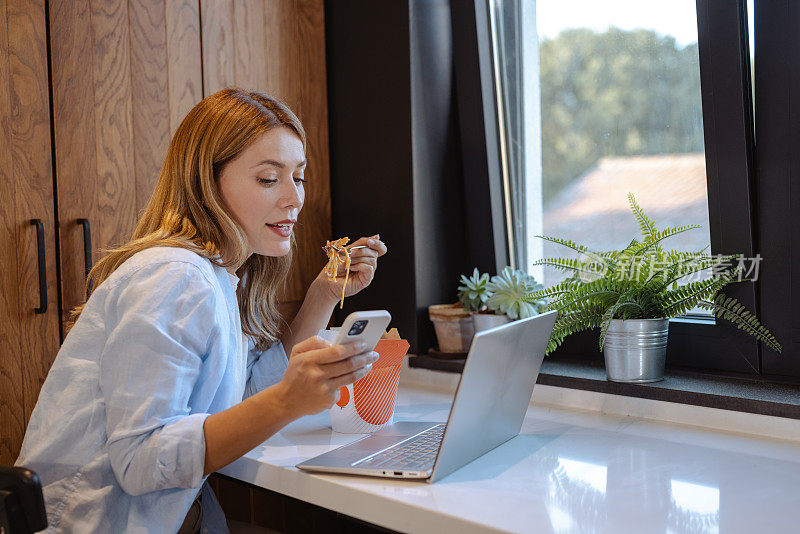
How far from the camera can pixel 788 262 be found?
1.51 metres

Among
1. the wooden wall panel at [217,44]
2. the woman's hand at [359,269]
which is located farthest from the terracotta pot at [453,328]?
the wooden wall panel at [217,44]

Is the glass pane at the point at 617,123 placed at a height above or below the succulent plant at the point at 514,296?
above

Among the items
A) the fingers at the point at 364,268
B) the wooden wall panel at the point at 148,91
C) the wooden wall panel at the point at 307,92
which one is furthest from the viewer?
the wooden wall panel at the point at 307,92

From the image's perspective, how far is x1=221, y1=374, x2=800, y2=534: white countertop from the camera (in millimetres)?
916

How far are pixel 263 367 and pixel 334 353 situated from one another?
0.55 meters

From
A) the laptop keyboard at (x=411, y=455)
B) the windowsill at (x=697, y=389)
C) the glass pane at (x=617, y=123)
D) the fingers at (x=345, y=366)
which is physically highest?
the glass pane at (x=617, y=123)

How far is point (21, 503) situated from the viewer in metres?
0.84

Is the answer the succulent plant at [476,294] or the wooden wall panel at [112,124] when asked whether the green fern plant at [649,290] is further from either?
the wooden wall panel at [112,124]

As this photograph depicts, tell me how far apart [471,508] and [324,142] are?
1370 mm

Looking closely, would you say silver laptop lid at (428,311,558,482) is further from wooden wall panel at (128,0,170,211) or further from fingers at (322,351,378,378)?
wooden wall panel at (128,0,170,211)

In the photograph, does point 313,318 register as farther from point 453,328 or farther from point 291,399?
point 291,399

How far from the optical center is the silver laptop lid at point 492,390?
1046 mm

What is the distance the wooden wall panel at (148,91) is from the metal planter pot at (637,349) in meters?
1.09

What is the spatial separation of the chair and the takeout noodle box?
1.91 feet
